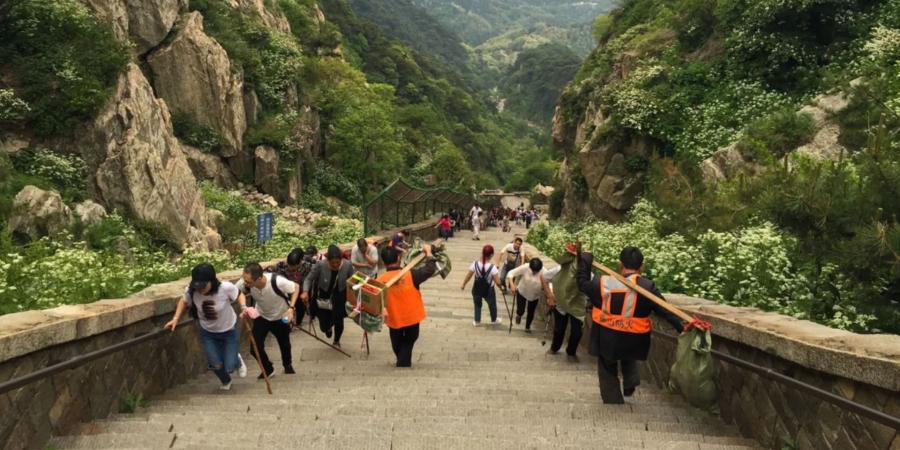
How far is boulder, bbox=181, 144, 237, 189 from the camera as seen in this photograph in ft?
90.2

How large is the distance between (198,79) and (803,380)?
2821cm

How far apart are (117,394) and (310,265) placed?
391 centimetres

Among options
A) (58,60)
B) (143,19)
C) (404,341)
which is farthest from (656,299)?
(143,19)

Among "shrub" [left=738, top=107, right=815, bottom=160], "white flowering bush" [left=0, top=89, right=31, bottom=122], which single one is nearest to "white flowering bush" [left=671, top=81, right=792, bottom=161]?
"shrub" [left=738, top=107, right=815, bottom=160]

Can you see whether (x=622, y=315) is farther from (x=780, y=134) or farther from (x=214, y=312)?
(x=780, y=134)

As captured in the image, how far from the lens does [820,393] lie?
3.39 meters

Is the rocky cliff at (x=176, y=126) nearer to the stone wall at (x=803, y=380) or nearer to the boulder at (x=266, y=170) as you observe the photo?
the boulder at (x=266, y=170)

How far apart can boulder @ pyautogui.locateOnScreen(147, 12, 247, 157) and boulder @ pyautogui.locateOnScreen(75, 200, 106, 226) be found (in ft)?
38.5

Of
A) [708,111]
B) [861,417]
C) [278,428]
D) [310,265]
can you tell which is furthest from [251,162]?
[861,417]

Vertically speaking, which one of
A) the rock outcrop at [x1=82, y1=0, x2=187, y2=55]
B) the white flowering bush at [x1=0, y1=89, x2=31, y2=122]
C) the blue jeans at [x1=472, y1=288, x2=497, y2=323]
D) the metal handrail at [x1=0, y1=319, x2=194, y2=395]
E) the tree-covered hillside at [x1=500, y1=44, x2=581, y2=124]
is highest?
the tree-covered hillside at [x1=500, y1=44, x2=581, y2=124]

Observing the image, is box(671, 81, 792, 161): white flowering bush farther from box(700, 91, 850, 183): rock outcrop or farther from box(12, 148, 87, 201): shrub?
box(12, 148, 87, 201): shrub

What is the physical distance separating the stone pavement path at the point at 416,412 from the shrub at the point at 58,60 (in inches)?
556

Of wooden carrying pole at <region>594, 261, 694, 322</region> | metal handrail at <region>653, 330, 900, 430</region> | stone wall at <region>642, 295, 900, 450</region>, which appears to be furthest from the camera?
wooden carrying pole at <region>594, 261, 694, 322</region>

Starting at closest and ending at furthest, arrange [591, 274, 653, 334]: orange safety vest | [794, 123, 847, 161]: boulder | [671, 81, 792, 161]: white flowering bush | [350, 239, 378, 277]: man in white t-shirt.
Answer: [591, 274, 653, 334]: orange safety vest < [350, 239, 378, 277]: man in white t-shirt < [794, 123, 847, 161]: boulder < [671, 81, 792, 161]: white flowering bush
